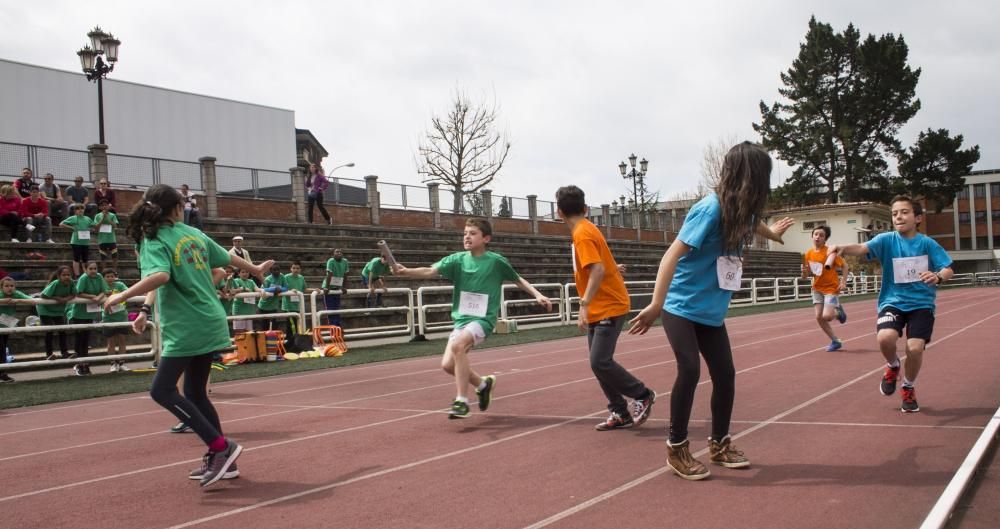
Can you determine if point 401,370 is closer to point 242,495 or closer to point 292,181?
point 242,495

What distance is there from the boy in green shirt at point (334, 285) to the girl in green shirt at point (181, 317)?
1143cm

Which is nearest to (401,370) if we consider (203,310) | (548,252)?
(203,310)

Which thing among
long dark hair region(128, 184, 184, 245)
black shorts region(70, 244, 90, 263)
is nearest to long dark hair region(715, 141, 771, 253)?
long dark hair region(128, 184, 184, 245)

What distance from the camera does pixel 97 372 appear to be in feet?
44.1

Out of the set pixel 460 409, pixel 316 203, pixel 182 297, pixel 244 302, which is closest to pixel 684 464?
pixel 460 409

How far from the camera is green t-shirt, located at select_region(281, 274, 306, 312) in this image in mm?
15977

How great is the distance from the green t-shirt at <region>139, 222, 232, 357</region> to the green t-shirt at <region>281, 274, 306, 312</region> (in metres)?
11.0

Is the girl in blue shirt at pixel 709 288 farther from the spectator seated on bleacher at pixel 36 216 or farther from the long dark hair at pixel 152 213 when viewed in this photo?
the spectator seated on bleacher at pixel 36 216

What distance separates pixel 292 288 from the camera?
16.2m

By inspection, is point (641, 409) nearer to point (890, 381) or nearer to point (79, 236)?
point (890, 381)

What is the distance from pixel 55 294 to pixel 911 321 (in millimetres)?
12157

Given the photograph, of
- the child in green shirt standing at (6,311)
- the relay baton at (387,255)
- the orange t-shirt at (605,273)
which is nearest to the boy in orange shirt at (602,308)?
the orange t-shirt at (605,273)

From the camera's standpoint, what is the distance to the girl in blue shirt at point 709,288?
15.3ft

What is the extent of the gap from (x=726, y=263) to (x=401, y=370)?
26.2 feet
